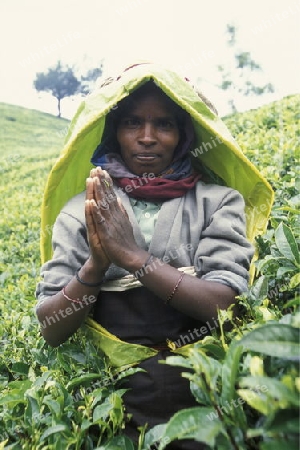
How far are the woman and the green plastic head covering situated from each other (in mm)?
15

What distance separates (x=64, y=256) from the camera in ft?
6.97

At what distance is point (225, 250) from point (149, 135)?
1.95ft

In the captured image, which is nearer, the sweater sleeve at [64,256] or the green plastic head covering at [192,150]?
the sweater sleeve at [64,256]

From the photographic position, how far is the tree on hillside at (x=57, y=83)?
3928cm

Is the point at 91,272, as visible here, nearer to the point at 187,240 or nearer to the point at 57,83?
the point at 187,240

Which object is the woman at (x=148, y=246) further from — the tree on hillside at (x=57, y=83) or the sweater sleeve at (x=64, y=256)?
the tree on hillside at (x=57, y=83)

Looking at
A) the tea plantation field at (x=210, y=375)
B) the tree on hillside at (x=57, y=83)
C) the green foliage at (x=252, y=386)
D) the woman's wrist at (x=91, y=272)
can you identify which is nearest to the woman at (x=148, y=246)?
the woman's wrist at (x=91, y=272)

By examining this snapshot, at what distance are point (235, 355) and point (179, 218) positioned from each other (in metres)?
1.02

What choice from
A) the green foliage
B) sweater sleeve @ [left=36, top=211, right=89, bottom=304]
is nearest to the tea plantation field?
the green foliage

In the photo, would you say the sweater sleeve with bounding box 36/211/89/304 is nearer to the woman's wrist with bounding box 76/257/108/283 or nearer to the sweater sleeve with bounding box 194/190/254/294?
the woman's wrist with bounding box 76/257/108/283

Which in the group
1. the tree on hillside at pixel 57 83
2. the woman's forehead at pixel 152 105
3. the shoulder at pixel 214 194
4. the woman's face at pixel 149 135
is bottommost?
the shoulder at pixel 214 194

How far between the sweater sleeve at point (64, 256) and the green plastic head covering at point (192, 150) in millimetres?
337

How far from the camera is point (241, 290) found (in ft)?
6.46

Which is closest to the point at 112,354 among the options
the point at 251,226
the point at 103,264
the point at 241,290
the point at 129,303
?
the point at 129,303
